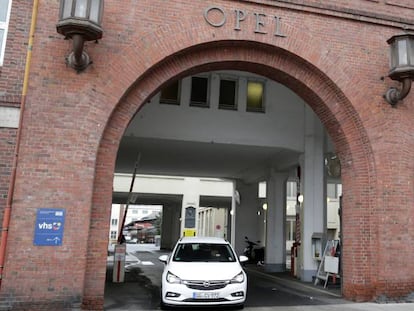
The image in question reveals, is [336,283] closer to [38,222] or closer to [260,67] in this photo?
[260,67]

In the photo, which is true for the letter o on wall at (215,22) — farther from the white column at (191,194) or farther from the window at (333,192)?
the window at (333,192)

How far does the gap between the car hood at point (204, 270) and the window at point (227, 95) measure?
667 cm

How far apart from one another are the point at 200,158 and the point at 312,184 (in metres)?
4.76

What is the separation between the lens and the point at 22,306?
7473 millimetres

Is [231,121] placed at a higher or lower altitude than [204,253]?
higher

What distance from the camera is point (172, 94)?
13.9m

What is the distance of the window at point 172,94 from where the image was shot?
13734 mm

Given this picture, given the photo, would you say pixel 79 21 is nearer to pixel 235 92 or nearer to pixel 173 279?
pixel 173 279

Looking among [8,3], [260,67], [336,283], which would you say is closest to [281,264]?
[336,283]

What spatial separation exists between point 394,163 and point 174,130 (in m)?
6.68

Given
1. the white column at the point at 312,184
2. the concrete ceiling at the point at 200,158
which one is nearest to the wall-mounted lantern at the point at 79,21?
the concrete ceiling at the point at 200,158

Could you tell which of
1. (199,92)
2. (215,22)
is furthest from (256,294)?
(215,22)

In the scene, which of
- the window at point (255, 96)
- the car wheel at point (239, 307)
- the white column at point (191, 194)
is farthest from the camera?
the white column at point (191, 194)

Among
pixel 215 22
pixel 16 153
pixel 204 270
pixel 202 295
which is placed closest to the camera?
pixel 16 153
